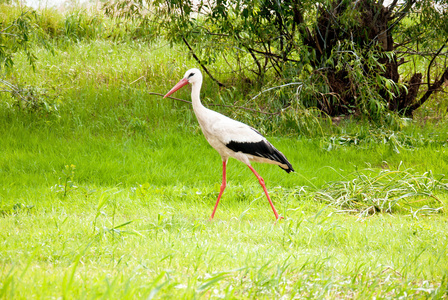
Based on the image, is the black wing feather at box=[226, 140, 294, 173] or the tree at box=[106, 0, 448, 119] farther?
the tree at box=[106, 0, 448, 119]

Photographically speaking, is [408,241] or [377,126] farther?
[377,126]

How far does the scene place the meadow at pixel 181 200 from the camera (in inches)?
122

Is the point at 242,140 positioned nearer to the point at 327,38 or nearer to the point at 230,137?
the point at 230,137

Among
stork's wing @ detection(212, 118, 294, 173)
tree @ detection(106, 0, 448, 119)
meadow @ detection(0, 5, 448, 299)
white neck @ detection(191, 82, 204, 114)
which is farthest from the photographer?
tree @ detection(106, 0, 448, 119)

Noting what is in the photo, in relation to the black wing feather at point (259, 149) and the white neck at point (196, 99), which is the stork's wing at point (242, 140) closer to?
the black wing feather at point (259, 149)

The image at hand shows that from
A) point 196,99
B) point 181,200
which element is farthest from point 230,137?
point 181,200

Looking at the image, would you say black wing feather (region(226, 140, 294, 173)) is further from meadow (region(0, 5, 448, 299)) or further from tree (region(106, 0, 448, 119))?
tree (region(106, 0, 448, 119))

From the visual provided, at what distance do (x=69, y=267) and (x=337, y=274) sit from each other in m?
1.86

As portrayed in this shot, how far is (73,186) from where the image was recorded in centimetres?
616

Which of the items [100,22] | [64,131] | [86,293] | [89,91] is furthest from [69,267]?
[100,22]

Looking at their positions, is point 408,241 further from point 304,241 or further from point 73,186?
point 73,186

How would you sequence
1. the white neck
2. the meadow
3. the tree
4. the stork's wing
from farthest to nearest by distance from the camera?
the tree
the white neck
the stork's wing
the meadow

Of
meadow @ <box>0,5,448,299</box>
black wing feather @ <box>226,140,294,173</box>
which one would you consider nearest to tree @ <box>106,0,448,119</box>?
meadow @ <box>0,5,448,299</box>

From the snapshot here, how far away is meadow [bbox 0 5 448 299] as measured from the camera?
3096 millimetres
